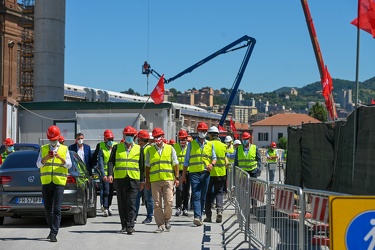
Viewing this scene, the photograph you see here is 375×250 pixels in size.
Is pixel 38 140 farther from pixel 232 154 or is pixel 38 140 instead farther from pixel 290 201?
pixel 290 201

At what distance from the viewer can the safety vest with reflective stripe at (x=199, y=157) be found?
14773 mm

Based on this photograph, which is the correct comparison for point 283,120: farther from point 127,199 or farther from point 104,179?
point 127,199

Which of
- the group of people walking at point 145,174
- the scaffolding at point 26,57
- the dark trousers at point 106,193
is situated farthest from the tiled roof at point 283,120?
the dark trousers at point 106,193

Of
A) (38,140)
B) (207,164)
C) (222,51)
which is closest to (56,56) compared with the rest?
(222,51)

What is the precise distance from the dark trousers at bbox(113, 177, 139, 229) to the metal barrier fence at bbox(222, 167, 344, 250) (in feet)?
5.90

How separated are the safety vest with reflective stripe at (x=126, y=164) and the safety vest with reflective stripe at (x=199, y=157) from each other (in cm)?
167

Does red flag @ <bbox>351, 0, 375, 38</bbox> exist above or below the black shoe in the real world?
above

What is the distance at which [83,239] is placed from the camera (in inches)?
476

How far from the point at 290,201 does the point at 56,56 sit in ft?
150

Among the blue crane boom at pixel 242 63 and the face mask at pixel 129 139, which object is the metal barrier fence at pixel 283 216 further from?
the blue crane boom at pixel 242 63

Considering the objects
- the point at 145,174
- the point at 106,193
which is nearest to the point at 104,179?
the point at 106,193

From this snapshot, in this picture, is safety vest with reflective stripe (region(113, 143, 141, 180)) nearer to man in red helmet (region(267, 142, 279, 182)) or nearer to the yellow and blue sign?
the yellow and blue sign

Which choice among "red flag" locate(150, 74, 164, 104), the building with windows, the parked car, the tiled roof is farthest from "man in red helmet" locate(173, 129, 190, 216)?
the tiled roof

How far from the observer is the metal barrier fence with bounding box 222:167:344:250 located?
7168 mm
